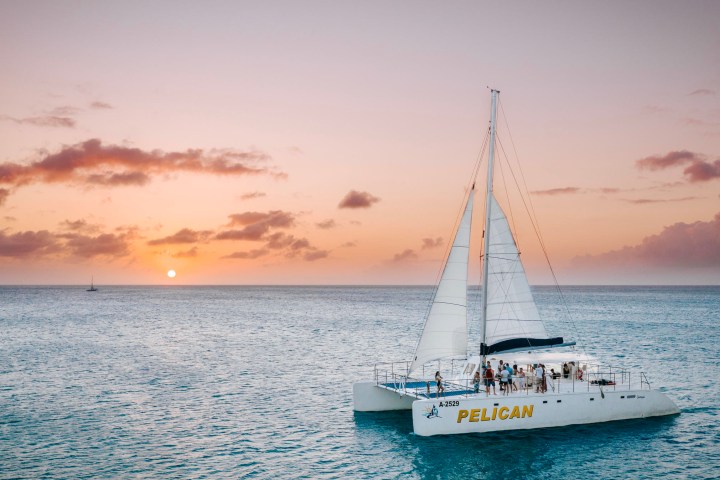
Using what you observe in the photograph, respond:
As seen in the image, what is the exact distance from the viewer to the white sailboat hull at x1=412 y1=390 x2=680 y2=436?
3128 cm

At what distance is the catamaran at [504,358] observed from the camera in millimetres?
32500

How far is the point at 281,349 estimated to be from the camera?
236 ft

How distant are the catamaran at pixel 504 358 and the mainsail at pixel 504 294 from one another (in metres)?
0.06

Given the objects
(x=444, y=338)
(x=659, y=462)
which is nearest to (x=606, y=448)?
(x=659, y=462)

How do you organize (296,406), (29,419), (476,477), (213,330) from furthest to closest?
(213,330)
(296,406)
(29,419)
(476,477)

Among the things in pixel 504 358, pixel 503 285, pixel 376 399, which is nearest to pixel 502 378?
pixel 504 358

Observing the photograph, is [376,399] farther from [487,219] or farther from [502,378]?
[487,219]

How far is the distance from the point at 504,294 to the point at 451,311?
11.2ft

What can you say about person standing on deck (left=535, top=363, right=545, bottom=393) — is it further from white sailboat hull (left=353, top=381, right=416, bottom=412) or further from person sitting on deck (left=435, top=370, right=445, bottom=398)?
white sailboat hull (left=353, top=381, right=416, bottom=412)

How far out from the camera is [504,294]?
3494cm

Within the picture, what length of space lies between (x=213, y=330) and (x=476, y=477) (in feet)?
261

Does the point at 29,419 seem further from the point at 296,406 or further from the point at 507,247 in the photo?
the point at 507,247

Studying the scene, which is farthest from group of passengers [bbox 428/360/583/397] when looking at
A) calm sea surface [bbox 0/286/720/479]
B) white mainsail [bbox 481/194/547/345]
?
calm sea surface [bbox 0/286/720/479]

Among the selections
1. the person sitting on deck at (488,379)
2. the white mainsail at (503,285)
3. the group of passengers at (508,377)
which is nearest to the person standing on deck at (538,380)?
the group of passengers at (508,377)
